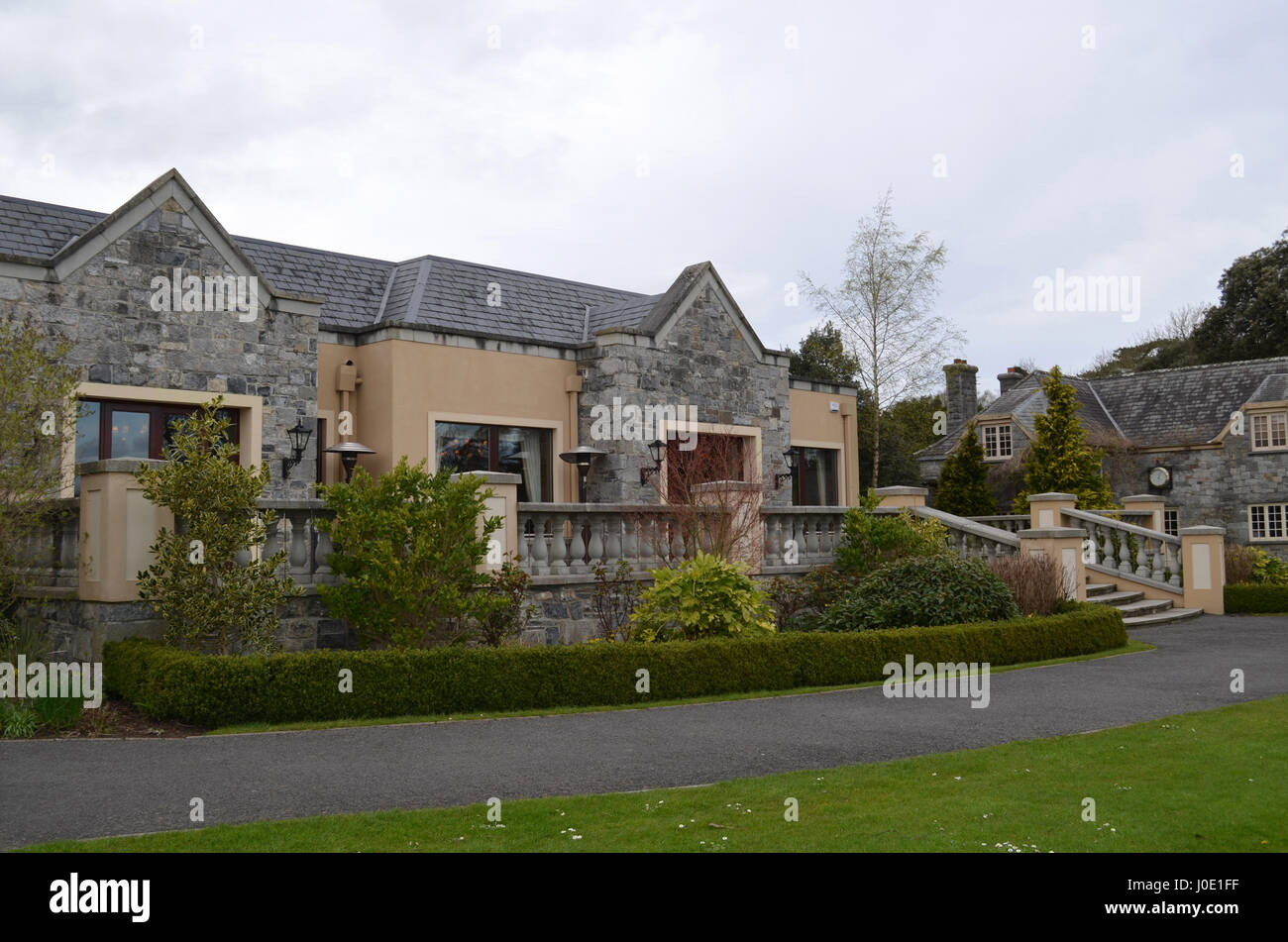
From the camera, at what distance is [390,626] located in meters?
10.8

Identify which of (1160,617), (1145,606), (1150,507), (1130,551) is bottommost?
(1160,617)

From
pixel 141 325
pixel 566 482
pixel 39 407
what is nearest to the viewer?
pixel 39 407

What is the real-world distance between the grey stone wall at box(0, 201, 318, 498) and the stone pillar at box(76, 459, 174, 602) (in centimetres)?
418

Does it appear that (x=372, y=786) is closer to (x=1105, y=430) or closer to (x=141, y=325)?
(x=141, y=325)

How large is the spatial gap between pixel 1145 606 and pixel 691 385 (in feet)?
29.4

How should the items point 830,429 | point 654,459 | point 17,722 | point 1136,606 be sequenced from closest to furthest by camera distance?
1. point 17,722
2. point 1136,606
3. point 654,459
4. point 830,429

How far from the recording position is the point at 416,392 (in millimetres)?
17359

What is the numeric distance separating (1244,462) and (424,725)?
31.3 meters

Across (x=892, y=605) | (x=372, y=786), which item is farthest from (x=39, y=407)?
(x=892, y=605)

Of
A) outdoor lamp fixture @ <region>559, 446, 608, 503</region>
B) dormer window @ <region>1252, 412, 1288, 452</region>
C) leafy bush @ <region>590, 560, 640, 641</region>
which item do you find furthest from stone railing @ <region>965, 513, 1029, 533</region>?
dormer window @ <region>1252, 412, 1288, 452</region>

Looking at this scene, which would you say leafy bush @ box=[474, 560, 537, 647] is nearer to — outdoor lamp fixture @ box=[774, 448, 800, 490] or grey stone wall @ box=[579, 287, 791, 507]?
grey stone wall @ box=[579, 287, 791, 507]

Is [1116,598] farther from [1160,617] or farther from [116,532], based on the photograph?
[116,532]

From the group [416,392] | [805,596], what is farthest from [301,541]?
[805,596]

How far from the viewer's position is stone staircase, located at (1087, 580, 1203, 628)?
59.4ft
